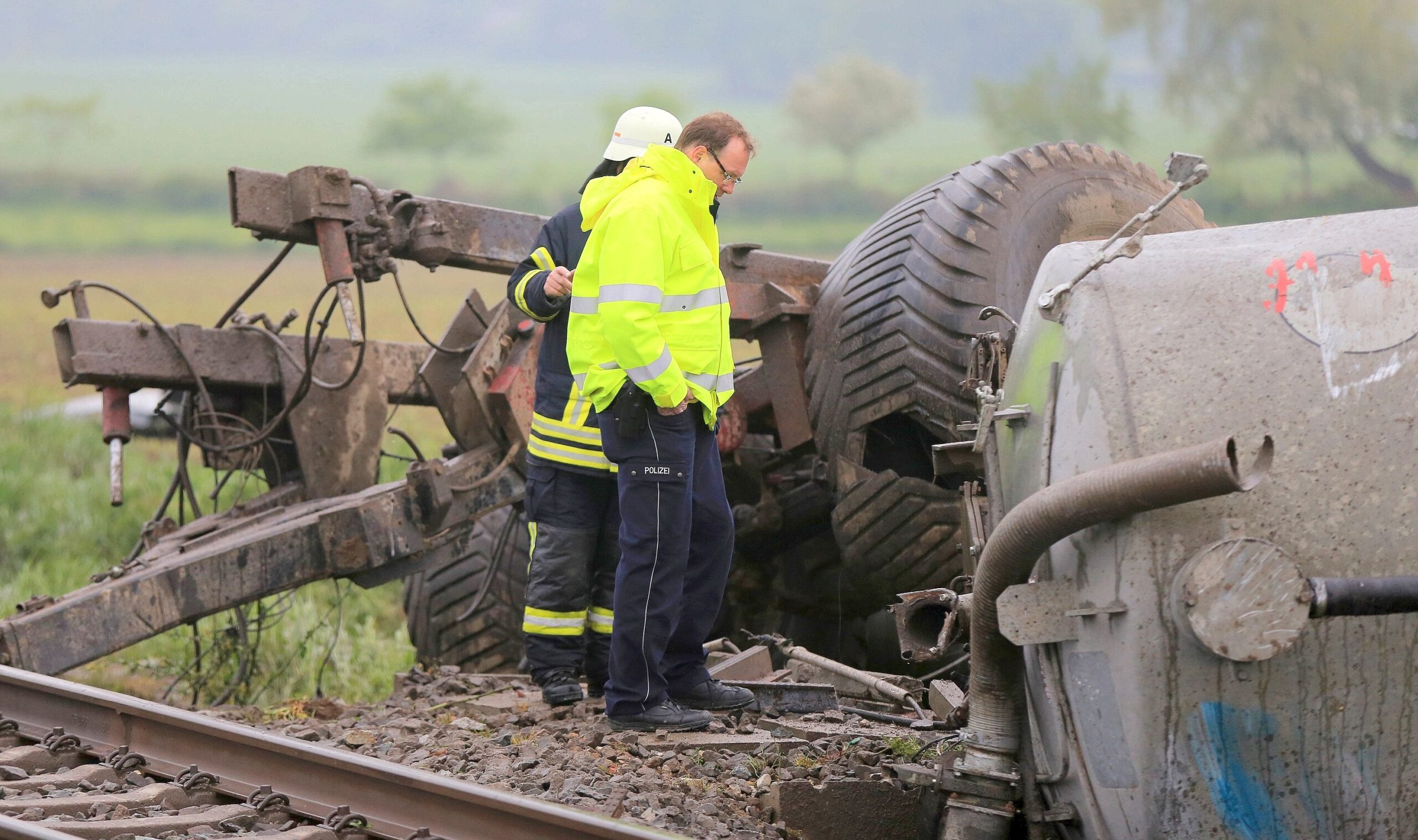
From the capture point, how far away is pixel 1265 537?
2758 millimetres

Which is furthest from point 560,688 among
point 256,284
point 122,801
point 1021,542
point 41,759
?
point 1021,542

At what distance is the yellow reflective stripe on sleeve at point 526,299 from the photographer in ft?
16.7

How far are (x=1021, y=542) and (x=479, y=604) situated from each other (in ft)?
14.3

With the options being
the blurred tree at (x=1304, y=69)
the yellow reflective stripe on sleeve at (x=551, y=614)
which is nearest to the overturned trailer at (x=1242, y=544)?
the yellow reflective stripe on sleeve at (x=551, y=614)

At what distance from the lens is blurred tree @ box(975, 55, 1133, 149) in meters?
27.7

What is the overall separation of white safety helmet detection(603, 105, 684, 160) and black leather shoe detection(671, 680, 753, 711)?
1792mm

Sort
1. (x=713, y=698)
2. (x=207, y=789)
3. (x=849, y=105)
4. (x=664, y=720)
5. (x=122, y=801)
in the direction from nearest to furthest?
(x=122, y=801) < (x=207, y=789) < (x=664, y=720) < (x=713, y=698) < (x=849, y=105)

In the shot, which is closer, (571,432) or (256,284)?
(571,432)

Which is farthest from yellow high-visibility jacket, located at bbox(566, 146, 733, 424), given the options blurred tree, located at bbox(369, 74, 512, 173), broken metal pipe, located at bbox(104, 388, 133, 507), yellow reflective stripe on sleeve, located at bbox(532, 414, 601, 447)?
blurred tree, located at bbox(369, 74, 512, 173)

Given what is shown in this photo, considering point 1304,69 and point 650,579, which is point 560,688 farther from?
point 1304,69

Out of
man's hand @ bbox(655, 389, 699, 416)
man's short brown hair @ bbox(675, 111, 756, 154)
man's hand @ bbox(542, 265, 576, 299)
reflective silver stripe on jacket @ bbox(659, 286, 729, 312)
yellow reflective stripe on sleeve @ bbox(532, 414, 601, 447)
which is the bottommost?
yellow reflective stripe on sleeve @ bbox(532, 414, 601, 447)

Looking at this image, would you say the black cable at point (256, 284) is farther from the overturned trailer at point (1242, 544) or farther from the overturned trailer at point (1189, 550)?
the overturned trailer at point (1242, 544)

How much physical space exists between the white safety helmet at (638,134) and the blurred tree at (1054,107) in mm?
22544

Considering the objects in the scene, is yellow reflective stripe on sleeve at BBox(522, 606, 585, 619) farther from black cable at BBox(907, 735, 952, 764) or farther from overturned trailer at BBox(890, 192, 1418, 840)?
overturned trailer at BBox(890, 192, 1418, 840)
